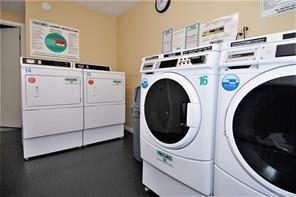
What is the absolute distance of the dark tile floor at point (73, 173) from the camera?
4.67 ft

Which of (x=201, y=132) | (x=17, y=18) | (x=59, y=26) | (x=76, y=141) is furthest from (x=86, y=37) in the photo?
(x=201, y=132)

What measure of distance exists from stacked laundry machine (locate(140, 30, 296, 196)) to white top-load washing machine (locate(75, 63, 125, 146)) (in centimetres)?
144

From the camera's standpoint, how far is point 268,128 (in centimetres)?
73

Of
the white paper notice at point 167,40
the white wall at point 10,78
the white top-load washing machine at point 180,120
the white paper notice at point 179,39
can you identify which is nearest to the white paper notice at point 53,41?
the white wall at point 10,78

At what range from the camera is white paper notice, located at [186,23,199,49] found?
191 centimetres

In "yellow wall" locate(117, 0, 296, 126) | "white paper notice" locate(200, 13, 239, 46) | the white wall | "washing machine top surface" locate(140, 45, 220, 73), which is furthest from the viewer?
the white wall

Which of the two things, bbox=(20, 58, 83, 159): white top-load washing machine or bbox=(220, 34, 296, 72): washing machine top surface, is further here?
bbox=(20, 58, 83, 159): white top-load washing machine

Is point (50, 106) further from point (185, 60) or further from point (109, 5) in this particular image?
point (109, 5)

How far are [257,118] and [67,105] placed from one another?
2.18 meters

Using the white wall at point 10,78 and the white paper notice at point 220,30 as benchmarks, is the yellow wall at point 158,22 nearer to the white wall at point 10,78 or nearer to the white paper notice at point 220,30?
the white paper notice at point 220,30

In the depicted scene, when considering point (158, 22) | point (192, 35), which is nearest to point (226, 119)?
point (192, 35)

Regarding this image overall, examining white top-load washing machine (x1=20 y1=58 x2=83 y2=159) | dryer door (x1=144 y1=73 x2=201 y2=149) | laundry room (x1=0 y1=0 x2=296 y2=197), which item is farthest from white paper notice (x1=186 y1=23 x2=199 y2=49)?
white top-load washing machine (x1=20 y1=58 x2=83 y2=159)

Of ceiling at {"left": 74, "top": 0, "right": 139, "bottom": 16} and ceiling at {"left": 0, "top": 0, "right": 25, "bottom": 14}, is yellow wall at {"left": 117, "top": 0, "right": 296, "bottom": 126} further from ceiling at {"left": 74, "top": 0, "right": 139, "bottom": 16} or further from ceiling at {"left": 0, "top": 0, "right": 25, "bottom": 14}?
ceiling at {"left": 0, "top": 0, "right": 25, "bottom": 14}

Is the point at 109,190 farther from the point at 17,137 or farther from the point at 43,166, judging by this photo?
the point at 17,137
